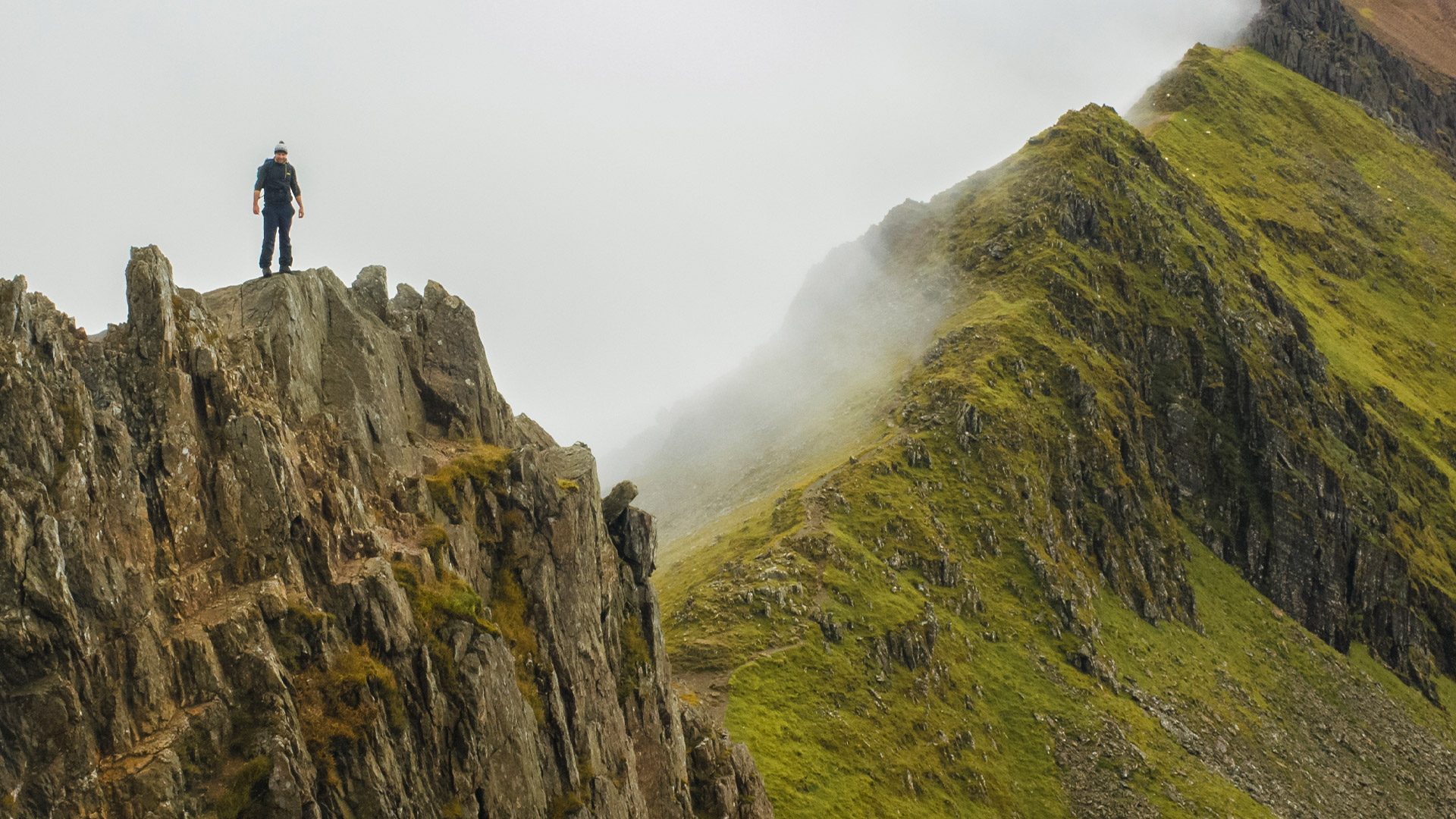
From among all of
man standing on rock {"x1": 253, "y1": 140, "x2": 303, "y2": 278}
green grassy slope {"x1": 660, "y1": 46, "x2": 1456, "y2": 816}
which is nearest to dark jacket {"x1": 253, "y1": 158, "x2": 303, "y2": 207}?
man standing on rock {"x1": 253, "y1": 140, "x2": 303, "y2": 278}

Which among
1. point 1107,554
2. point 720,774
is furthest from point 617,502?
point 1107,554

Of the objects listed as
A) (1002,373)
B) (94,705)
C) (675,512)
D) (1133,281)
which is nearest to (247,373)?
(94,705)

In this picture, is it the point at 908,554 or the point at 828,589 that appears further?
the point at 908,554

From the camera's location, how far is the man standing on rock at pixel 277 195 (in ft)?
108

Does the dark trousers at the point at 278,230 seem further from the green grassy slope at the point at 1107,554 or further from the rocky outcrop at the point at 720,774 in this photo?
the green grassy slope at the point at 1107,554

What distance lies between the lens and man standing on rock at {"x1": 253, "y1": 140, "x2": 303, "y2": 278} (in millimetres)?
32844

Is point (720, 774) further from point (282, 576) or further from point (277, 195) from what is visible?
point (277, 195)

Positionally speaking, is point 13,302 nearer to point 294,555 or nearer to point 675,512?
point 294,555

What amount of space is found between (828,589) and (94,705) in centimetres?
6983

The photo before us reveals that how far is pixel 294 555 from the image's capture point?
2736cm

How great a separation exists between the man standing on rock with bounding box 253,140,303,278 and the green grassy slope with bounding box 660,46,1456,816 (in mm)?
49621

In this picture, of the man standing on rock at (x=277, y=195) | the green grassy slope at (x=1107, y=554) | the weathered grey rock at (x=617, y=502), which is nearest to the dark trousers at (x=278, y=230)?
the man standing on rock at (x=277, y=195)

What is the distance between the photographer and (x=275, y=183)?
32.9 metres

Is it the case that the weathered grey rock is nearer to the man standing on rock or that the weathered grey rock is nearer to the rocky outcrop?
the rocky outcrop
